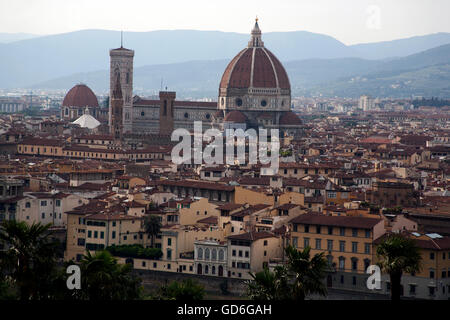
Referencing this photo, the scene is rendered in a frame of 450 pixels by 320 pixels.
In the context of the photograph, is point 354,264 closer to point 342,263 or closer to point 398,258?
point 342,263

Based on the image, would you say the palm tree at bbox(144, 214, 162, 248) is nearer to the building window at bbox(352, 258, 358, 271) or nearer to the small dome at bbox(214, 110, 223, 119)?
the building window at bbox(352, 258, 358, 271)

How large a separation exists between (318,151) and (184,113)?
4507cm

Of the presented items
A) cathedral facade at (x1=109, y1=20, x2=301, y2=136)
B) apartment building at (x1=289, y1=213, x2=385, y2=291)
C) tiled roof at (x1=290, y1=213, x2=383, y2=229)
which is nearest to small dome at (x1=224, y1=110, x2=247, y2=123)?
cathedral facade at (x1=109, y1=20, x2=301, y2=136)

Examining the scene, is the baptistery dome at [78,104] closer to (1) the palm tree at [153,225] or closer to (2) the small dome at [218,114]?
(2) the small dome at [218,114]

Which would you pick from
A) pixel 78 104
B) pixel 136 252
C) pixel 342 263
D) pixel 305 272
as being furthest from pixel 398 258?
pixel 78 104

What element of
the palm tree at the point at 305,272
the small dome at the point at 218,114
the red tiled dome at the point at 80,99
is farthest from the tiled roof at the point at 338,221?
the red tiled dome at the point at 80,99

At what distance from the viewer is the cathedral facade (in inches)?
5251

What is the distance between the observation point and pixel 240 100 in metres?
136

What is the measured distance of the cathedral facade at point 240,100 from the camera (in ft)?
438

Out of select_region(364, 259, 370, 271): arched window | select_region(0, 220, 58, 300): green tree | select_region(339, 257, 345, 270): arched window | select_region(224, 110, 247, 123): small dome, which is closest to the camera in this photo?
select_region(0, 220, 58, 300): green tree

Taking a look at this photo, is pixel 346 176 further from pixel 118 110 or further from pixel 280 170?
pixel 118 110

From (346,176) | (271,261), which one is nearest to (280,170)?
(346,176)

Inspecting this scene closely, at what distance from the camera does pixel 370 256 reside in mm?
41781
